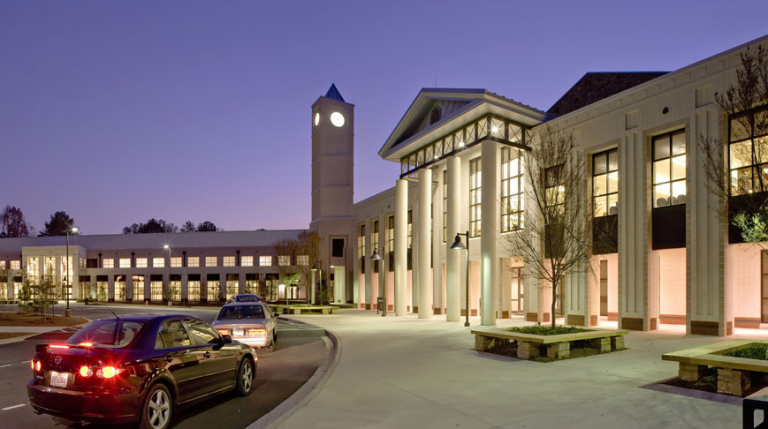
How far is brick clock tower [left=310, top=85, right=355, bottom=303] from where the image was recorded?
60.9m

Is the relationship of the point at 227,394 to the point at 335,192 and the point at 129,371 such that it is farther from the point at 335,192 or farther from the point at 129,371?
the point at 335,192

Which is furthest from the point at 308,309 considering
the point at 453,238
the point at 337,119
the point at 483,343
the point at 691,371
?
the point at 691,371

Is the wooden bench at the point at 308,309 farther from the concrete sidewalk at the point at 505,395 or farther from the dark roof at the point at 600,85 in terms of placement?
the concrete sidewalk at the point at 505,395

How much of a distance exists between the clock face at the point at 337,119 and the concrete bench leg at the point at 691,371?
2172 inches

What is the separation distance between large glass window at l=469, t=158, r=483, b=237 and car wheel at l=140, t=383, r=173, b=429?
76.0 feet

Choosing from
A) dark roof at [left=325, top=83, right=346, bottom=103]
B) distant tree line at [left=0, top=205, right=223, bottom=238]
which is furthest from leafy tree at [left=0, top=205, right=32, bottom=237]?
dark roof at [left=325, top=83, right=346, bottom=103]

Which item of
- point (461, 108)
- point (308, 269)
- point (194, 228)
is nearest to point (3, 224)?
point (194, 228)

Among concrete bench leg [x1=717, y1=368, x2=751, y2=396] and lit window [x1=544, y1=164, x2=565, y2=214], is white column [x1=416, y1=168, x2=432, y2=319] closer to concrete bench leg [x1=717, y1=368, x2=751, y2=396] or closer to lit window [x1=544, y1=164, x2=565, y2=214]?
lit window [x1=544, y1=164, x2=565, y2=214]

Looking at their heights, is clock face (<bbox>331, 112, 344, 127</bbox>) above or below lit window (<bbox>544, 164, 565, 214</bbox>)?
above

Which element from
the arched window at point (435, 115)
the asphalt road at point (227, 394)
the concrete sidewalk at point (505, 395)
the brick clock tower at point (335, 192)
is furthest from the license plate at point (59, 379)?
the brick clock tower at point (335, 192)

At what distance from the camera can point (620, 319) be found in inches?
808

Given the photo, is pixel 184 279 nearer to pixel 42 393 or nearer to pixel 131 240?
pixel 131 240

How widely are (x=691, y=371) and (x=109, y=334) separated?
930 centimetres

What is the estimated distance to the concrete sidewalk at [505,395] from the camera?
25.4 feet
